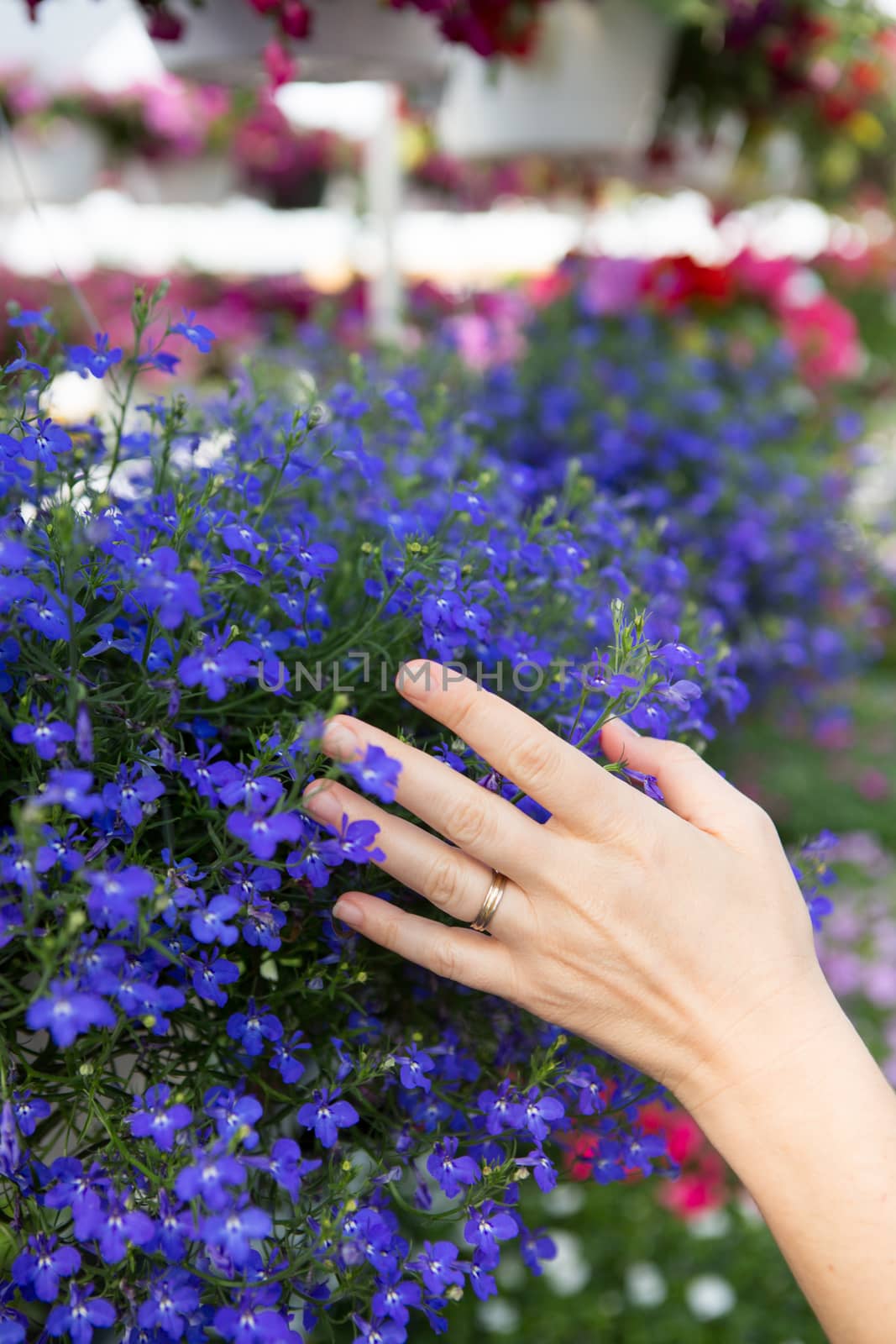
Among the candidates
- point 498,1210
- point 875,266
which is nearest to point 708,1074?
point 498,1210

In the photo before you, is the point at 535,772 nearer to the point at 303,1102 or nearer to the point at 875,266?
the point at 303,1102

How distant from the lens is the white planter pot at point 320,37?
1.24 meters

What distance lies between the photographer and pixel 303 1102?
0.67m

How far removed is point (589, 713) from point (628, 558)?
12.8 inches

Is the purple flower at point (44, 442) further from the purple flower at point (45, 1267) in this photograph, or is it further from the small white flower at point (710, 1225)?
the small white flower at point (710, 1225)

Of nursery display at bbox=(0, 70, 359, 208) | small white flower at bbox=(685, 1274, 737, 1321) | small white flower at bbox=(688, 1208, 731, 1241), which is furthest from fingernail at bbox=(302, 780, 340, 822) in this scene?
nursery display at bbox=(0, 70, 359, 208)

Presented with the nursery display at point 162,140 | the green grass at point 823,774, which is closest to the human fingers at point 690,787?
the green grass at point 823,774

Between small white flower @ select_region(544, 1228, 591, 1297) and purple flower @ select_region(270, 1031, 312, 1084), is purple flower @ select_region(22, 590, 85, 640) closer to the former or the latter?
purple flower @ select_region(270, 1031, 312, 1084)

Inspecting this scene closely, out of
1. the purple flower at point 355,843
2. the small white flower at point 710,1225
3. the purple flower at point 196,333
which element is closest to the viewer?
the purple flower at point 355,843

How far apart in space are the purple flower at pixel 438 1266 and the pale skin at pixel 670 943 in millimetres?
139

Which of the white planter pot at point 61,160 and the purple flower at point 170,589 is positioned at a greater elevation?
the purple flower at point 170,589

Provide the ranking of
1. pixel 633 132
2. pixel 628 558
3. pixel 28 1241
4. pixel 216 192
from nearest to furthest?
1. pixel 28 1241
2. pixel 628 558
3. pixel 633 132
4. pixel 216 192

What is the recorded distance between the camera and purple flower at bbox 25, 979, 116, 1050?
0.51 m

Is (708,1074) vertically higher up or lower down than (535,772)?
lower down
